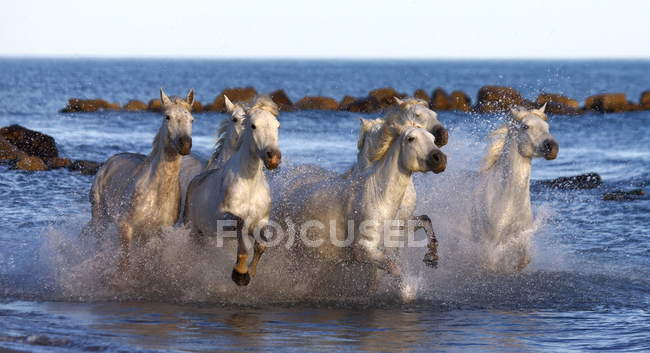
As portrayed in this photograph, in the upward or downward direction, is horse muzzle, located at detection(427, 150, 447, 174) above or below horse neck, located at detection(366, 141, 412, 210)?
above

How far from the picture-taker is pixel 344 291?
389 inches

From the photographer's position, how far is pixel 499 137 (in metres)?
11.2

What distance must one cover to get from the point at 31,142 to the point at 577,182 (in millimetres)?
12069

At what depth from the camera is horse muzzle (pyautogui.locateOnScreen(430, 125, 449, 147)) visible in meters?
9.80

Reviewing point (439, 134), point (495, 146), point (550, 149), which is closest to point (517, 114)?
point (495, 146)

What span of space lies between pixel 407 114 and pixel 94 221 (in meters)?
3.28

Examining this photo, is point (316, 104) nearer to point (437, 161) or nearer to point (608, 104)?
point (608, 104)

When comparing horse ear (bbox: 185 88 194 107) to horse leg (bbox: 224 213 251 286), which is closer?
horse leg (bbox: 224 213 251 286)

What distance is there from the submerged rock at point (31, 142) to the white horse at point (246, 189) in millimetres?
14486

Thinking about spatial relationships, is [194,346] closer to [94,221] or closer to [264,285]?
[264,285]

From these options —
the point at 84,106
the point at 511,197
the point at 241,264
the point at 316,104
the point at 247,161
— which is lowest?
the point at 84,106

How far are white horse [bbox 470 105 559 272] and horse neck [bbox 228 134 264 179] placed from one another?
3.15 metres

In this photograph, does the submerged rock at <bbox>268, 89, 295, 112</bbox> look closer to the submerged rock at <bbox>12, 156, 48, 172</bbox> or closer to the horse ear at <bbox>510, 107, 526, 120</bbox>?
the submerged rock at <bbox>12, 156, 48, 172</bbox>

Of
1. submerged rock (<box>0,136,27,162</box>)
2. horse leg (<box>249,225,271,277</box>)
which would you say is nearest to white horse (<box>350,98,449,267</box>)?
horse leg (<box>249,225,271,277</box>)
